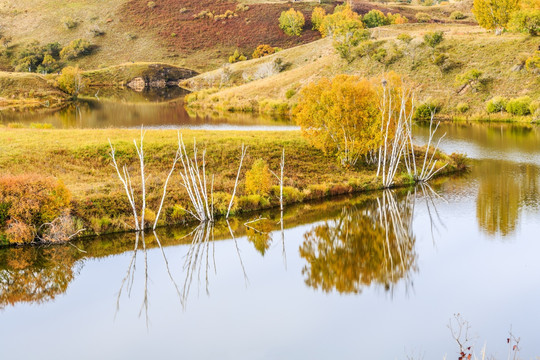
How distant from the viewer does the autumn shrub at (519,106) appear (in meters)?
64.2

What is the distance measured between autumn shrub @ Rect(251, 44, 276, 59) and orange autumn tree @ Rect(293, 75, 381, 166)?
9163cm

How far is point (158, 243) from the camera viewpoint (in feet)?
91.9

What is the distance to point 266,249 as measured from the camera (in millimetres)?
27984

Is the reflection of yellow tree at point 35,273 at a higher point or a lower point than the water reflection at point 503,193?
lower

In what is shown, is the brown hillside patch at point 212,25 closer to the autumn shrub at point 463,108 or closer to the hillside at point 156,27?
the hillside at point 156,27

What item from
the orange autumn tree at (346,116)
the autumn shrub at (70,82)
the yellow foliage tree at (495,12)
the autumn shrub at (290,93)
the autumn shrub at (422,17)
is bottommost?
the orange autumn tree at (346,116)

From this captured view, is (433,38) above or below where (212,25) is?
below

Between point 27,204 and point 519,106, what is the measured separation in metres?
56.4

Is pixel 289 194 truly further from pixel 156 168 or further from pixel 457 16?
pixel 457 16

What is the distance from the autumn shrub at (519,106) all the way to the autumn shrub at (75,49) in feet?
345

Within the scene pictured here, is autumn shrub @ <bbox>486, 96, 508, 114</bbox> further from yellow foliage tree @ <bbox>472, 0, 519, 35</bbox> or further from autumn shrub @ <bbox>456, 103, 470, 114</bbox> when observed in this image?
yellow foliage tree @ <bbox>472, 0, 519, 35</bbox>

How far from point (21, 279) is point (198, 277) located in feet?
24.9

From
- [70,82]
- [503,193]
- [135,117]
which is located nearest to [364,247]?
[503,193]

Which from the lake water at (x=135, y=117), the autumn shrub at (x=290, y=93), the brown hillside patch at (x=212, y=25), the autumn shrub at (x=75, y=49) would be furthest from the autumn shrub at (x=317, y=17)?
the autumn shrub at (x=290, y=93)
